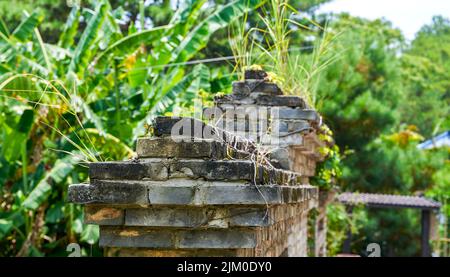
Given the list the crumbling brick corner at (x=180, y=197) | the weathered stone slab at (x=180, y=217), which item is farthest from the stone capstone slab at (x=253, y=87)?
the weathered stone slab at (x=180, y=217)

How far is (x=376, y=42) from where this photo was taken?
74.9 feet

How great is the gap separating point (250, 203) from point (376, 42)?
19.7 meters

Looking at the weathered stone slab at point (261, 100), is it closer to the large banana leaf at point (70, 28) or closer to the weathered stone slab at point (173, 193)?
the weathered stone slab at point (173, 193)

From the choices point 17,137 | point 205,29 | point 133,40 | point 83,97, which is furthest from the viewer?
point 83,97

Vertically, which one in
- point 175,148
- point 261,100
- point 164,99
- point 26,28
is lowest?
point 175,148

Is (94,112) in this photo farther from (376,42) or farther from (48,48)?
(376,42)

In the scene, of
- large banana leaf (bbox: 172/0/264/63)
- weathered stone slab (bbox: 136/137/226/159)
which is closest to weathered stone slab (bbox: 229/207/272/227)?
weathered stone slab (bbox: 136/137/226/159)

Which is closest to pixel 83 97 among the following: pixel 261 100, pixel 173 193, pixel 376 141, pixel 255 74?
pixel 255 74

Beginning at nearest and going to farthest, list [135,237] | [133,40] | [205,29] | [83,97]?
[135,237] → [133,40] → [205,29] → [83,97]

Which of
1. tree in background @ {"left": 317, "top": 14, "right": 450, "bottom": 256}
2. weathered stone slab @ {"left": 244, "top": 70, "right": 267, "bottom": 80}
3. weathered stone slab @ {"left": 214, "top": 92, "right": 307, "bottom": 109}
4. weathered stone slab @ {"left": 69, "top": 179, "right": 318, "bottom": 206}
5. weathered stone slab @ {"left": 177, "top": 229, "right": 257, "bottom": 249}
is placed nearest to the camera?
weathered stone slab @ {"left": 69, "top": 179, "right": 318, "bottom": 206}

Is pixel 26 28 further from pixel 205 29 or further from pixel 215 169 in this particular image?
pixel 215 169

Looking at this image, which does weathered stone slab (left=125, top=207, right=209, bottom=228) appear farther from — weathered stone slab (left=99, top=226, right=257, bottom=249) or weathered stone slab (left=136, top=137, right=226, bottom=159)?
weathered stone slab (left=136, top=137, right=226, bottom=159)

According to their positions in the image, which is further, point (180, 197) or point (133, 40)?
point (133, 40)

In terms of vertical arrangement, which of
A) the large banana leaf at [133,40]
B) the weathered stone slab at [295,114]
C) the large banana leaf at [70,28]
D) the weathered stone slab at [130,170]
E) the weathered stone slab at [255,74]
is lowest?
the weathered stone slab at [130,170]
